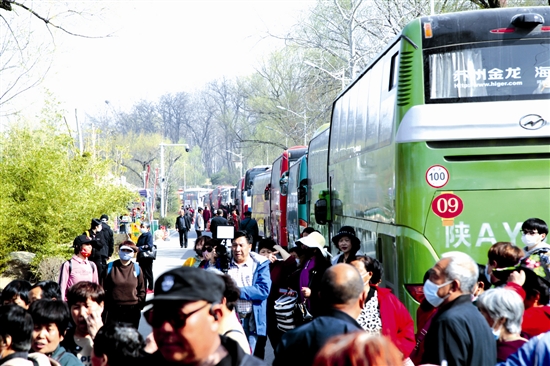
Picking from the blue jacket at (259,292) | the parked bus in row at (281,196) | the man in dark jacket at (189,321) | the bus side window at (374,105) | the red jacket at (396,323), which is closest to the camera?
the man in dark jacket at (189,321)

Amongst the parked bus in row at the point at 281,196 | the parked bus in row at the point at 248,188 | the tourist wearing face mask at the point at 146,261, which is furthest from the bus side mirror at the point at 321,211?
the parked bus in row at the point at 248,188

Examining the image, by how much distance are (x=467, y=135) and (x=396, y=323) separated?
11.3 feet

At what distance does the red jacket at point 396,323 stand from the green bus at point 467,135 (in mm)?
2723

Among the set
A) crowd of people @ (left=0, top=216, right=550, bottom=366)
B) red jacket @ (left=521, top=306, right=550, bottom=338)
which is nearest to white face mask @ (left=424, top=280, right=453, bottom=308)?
crowd of people @ (left=0, top=216, right=550, bottom=366)

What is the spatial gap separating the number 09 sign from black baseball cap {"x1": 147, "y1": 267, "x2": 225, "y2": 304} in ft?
19.7

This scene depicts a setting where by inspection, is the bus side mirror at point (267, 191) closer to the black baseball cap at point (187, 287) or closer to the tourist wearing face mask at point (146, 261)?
the tourist wearing face mask at point (146, 261)

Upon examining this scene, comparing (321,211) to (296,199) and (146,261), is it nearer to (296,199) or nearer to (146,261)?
(146,261)

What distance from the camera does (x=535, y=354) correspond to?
13.9ft

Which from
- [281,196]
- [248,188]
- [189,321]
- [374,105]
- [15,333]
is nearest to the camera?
[189,321]

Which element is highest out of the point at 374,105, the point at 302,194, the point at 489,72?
the point at 489,72

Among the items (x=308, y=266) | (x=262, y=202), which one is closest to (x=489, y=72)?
(x=308, y=266)

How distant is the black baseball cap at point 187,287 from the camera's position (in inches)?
132

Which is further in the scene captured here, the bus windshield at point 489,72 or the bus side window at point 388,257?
the bus side window at point 388,257

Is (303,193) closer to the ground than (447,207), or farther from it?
farther from it
